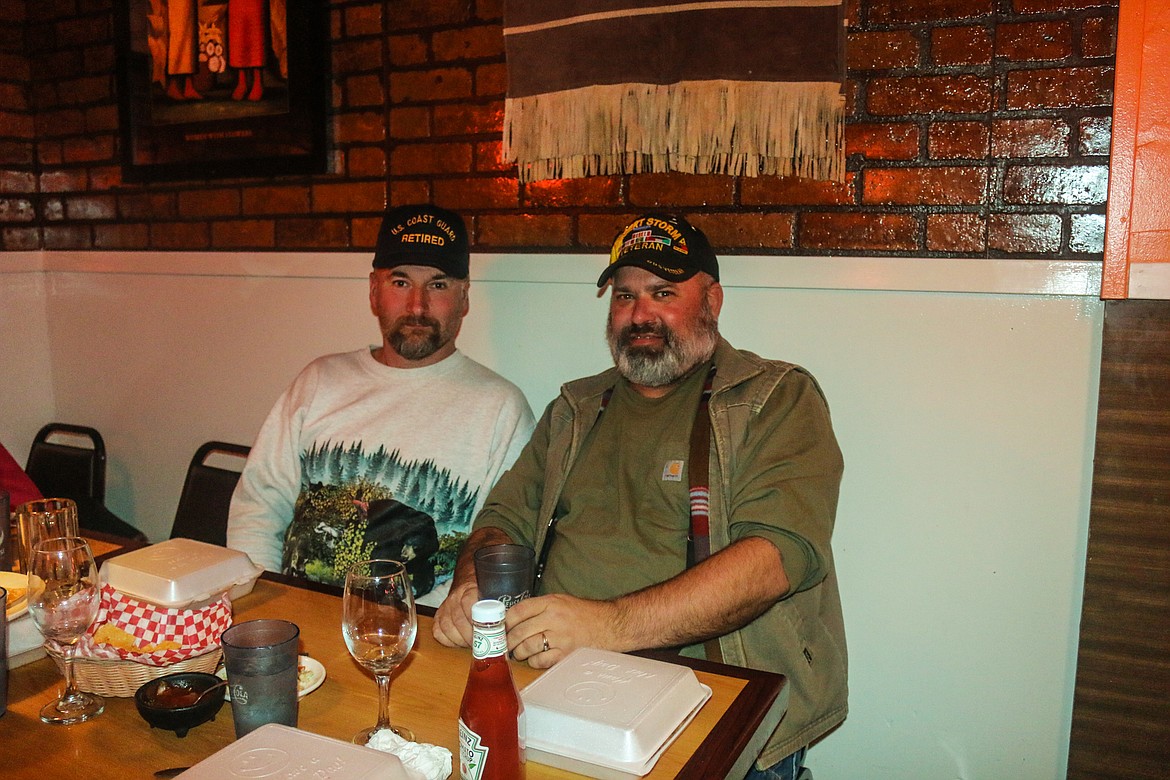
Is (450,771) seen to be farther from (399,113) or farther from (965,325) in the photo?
(399,113)

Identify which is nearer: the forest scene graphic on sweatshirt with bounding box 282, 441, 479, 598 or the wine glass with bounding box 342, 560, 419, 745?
the wine glass with bounding box 342, 560, 419, 745

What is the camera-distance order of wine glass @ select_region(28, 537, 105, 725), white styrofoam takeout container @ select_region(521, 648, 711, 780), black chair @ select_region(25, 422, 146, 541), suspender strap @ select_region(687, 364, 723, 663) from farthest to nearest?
black chair @ select_region(25, 422, 146, 541) → suspender strap @ select_region(687, 364, 723, 663) → wine glass @ select_region(28, 537, 105, 725) → white styrofoam takeout container @ select_region(521, 648, 711, 780)

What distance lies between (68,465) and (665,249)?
2400 millimetres

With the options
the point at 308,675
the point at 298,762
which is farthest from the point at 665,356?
the point at 298,762

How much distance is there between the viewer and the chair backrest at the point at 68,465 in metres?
3.14

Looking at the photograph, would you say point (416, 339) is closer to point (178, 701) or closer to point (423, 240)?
point (423, 240)

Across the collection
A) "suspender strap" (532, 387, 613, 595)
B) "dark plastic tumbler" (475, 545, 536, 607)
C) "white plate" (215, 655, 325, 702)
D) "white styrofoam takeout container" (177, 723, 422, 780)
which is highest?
"dark plastic tumbler" (475, 545, 536, 607)

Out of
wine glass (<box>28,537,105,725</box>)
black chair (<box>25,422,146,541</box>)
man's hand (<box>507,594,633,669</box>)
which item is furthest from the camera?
black chair (<box>25,422,146,541</box>)

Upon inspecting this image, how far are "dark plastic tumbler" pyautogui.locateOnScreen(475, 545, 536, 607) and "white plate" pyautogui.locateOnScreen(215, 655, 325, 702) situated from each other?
0.85 feet

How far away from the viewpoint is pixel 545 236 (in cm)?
243

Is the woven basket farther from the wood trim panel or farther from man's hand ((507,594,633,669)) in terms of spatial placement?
the wood trim panel

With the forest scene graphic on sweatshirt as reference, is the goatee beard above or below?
above

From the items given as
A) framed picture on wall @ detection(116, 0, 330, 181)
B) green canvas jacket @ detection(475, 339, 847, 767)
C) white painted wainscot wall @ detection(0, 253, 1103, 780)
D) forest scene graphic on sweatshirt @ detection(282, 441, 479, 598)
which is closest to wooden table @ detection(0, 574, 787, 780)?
green canvas jacket @ detection(475, 339, 847, 767)

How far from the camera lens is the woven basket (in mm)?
1211
